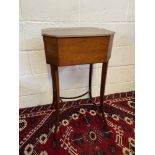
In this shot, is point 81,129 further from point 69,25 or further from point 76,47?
point 69,25

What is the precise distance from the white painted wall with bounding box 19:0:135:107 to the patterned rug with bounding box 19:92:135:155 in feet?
0.53

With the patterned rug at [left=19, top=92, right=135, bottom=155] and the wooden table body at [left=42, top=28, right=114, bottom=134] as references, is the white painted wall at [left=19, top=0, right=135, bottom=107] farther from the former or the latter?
the wooden table body at [left=42, top=28, right=114, bottom=134]

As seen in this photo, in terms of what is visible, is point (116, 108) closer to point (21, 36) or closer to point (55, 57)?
point (55, 57)

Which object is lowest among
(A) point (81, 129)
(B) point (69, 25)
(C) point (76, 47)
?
(A) point (81, 129)

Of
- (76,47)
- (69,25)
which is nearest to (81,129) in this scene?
(76,47)

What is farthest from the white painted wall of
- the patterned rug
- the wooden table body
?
the wooden table body

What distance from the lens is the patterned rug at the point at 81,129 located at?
1.20m

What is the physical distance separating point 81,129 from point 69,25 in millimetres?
868

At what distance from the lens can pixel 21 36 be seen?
1417mm

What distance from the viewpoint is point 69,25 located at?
1482mm

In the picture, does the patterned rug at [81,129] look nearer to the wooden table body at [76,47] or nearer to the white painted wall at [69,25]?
the white painted wall at [69,25]

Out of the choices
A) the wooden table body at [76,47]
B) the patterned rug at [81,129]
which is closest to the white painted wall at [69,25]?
the patterned rug at [81,129]
